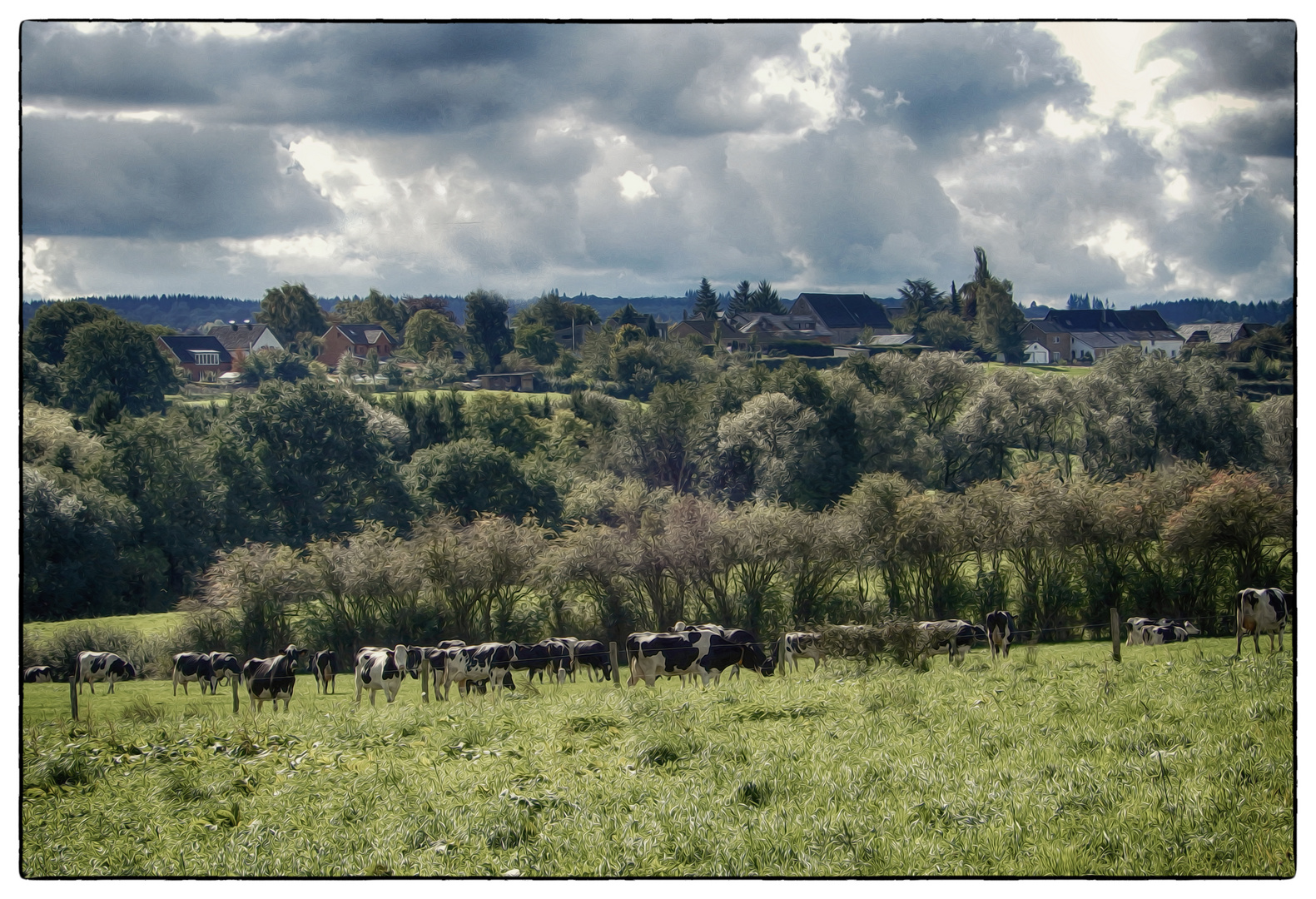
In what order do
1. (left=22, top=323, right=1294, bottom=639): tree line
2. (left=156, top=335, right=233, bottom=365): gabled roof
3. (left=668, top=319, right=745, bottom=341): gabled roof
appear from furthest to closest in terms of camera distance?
1. (left=668, top=319, right=745, bottom=341): gabled roof
2. (left=156, top=335, right=233, bottom=365): gabled roof
3. (left=22, top=323, right=1294, bottom=639): tree line

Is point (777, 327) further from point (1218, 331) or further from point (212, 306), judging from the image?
point (212, 306)

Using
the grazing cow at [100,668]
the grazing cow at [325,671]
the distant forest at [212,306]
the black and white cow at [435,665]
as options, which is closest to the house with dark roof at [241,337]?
the distant forest at [212,306]

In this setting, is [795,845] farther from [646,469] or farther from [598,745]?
[646,469]

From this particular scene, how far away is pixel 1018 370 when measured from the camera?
3794 cm

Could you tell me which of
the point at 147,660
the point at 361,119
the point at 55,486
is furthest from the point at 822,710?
the point at 55,486

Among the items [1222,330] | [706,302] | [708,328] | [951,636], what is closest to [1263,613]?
[951,636]

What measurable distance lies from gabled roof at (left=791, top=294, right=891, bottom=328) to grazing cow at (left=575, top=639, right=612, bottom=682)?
1629 centimetres

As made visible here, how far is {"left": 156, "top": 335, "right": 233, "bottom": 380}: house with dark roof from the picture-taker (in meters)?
36.5

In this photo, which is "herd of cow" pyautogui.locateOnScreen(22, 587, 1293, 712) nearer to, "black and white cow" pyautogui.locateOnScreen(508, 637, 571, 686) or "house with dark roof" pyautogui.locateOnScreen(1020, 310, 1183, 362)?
"black and white cow" pyautogui.locateOnScreen(508, 637, 571, 686)

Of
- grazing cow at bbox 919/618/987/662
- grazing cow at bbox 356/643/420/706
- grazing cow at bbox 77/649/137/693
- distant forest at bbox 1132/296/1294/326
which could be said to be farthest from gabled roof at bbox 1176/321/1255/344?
grazing cow at bbox 77/649/137/693

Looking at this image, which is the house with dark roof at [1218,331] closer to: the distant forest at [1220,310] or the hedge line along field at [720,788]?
the distant forest at [1220,310]

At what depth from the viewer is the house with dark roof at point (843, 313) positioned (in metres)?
34.3

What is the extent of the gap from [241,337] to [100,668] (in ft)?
68.3

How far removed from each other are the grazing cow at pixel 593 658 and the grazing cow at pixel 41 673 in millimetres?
9618
